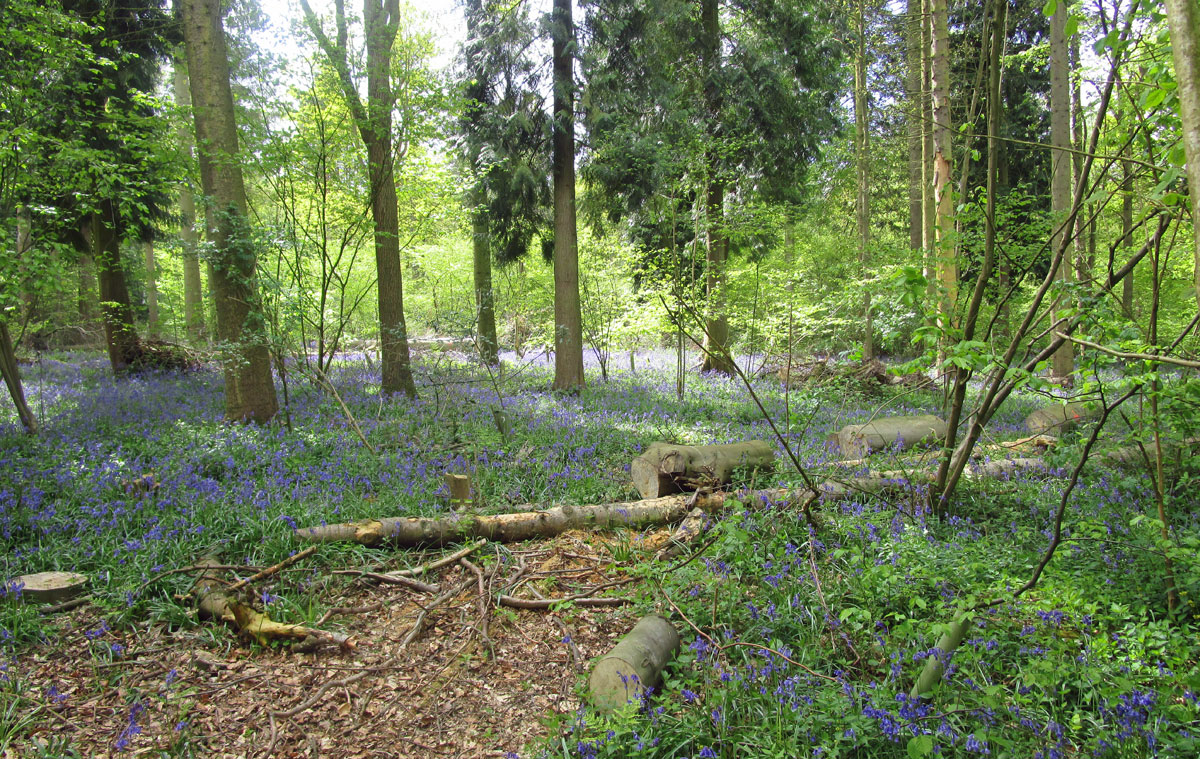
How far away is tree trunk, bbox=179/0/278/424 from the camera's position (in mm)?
7078

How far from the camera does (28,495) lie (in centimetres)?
471

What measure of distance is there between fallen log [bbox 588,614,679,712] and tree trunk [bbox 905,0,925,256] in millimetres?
6207

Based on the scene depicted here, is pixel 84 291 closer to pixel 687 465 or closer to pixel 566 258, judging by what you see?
pixel 566 258

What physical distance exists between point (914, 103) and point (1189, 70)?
1294 centimetres

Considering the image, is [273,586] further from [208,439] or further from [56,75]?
[56,75]

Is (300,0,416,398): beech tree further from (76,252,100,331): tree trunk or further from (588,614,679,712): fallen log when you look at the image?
(76,252,100,331): tree trunk

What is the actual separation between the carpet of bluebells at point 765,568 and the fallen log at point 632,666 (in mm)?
114

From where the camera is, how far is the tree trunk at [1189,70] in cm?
133

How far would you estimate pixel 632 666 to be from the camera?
2914 millimetres

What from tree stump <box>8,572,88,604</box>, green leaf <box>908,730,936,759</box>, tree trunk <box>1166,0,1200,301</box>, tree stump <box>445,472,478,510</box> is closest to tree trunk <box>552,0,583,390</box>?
tree stump <box>445,472,478,510</box>

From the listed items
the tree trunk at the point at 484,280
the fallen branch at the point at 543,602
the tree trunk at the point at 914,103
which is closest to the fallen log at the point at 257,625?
the fallen branch at the point at 543,602

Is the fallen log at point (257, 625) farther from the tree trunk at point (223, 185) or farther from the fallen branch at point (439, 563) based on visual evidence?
the tree trunk at point (223, 185)

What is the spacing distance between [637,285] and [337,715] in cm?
1444

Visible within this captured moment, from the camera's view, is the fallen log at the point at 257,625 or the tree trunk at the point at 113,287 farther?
the tree trunk at the point at 113,287
